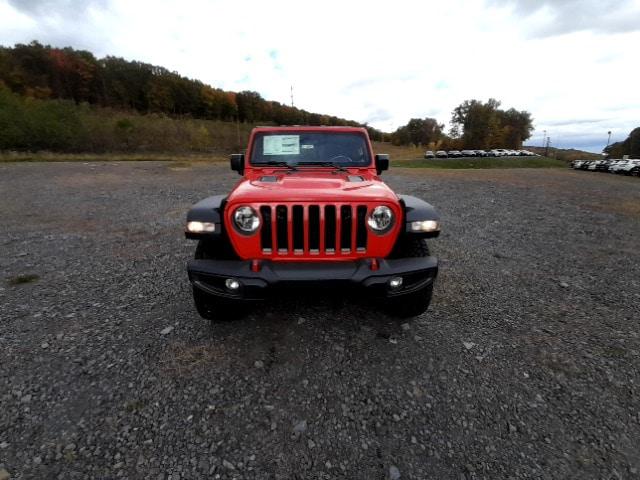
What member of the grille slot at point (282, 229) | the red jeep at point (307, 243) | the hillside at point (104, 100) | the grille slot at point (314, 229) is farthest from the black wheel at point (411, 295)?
the hillside at point (104, 100)

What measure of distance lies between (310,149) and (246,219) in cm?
177

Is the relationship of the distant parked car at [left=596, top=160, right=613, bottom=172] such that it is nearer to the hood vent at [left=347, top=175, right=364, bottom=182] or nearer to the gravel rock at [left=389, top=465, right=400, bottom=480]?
the hood vent at [left=347, top=175, right=364, bottom=182]

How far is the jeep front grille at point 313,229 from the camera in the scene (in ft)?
8.00

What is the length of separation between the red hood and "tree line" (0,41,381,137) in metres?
66.3

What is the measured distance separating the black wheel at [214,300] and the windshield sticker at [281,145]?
170cm

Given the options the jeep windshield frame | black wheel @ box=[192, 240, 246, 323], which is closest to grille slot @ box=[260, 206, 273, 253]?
black wheel @ box=[192, 240, 246, 323]

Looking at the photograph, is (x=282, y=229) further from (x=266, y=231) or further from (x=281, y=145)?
(x=281, y=145)

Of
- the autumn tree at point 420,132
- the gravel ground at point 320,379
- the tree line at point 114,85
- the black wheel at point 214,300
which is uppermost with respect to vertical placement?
the tree line at point 114,85

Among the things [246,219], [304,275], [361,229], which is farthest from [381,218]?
[246,219]

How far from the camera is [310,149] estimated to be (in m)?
3.90

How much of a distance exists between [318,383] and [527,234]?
19.4ft

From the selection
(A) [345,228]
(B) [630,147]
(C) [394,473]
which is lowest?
(C) [394,473]

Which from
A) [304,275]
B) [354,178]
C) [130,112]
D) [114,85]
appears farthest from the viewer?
[114,85]

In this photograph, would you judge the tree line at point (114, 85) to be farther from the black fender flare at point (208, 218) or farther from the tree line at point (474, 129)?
the black fender flare at point (208, 218)
